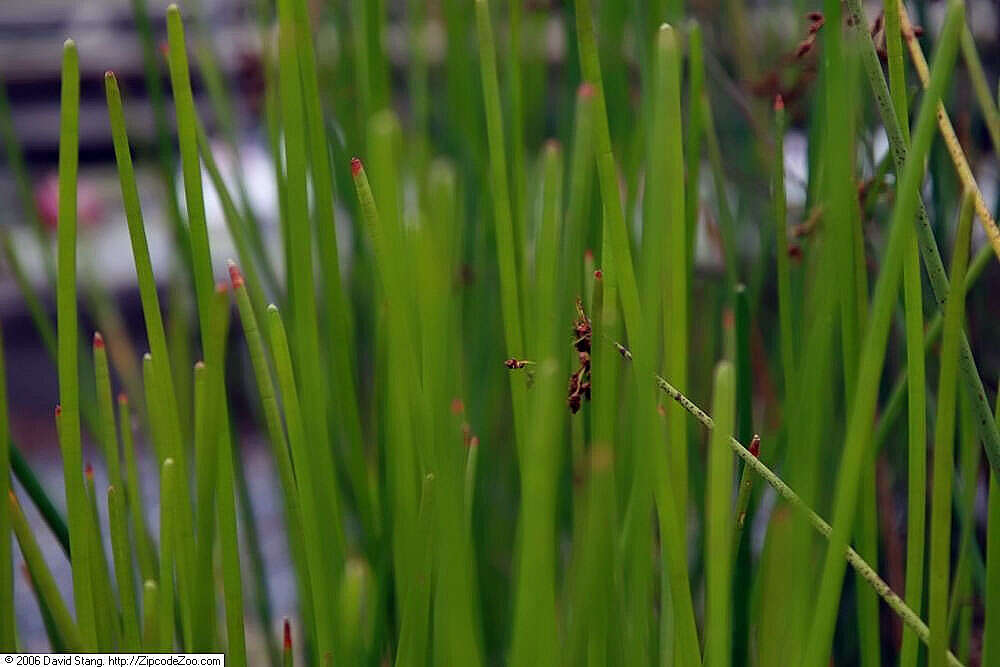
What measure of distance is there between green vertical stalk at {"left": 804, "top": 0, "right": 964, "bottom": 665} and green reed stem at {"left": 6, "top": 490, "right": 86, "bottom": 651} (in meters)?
0.14

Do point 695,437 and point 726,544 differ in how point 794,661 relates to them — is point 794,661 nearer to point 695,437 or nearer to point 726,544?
point 726,544

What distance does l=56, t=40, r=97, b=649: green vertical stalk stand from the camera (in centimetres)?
21

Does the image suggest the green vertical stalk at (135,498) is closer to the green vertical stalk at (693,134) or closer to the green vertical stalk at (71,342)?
the green vertical stalk at (71,342)

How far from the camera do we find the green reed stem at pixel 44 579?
209mm

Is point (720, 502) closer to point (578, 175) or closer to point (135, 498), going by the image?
point (578, 175)

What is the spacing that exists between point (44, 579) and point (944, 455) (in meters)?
0.18

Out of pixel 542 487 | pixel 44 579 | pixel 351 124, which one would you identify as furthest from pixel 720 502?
pixel 351 124

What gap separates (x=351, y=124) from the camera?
1.47 feet

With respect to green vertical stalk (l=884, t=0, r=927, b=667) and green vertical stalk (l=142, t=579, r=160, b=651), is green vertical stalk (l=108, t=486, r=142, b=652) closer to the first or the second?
green vertical stalk (l=142, t=579, r=160, b=651)

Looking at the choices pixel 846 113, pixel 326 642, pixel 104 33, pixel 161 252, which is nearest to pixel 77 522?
pixel 326 642

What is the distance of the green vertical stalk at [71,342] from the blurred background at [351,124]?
0.47 feet

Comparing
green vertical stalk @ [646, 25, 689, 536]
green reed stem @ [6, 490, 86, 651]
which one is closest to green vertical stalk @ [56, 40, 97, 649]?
green reed stem @ [6, 490, 86, 651]

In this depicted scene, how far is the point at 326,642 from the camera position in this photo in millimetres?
239

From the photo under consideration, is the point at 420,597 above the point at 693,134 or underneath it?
underneath
